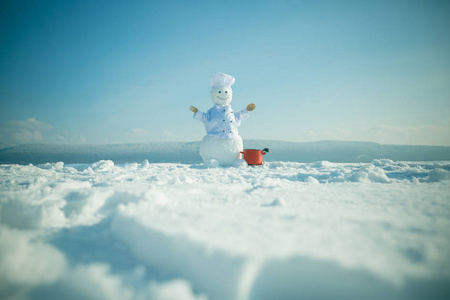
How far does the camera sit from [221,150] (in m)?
4.07

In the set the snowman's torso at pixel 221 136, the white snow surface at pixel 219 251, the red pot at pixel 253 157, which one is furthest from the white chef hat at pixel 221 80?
the white snow surface at pixel 219 251

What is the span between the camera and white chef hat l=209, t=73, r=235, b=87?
422cm

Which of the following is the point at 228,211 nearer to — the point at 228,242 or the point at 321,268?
the point at 228,242

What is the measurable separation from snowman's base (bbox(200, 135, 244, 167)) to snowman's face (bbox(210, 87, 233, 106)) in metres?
0.82

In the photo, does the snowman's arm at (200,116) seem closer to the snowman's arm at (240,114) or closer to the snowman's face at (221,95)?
the snowman's face at (221,95)

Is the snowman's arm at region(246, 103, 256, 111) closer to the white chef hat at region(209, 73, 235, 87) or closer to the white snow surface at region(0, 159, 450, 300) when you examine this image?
the white chef hat at region(209, 73, 235, 87)

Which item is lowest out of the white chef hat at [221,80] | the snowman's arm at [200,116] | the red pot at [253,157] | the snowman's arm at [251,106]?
the red pot at [253,157]

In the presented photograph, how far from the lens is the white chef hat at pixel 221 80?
13.9 feet

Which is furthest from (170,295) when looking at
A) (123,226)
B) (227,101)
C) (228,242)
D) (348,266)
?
(227,101)

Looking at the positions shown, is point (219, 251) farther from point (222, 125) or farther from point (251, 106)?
point (251, 106)

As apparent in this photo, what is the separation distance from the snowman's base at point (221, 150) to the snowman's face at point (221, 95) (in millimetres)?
819

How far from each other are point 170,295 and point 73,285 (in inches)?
12.1

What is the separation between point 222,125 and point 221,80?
99 cm

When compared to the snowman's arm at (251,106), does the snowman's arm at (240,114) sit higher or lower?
lower
